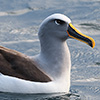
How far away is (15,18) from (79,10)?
2.17m

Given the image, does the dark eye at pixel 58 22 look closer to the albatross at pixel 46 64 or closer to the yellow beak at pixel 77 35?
the albatross at pixel 46 64

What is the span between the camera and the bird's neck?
26.4ft

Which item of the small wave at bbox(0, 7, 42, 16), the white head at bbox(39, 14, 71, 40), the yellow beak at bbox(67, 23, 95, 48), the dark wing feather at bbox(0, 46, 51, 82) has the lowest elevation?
the dark wing feather at bbox(0, 46, 51, 82)

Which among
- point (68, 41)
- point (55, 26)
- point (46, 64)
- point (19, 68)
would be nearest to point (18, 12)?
point (68, 41)

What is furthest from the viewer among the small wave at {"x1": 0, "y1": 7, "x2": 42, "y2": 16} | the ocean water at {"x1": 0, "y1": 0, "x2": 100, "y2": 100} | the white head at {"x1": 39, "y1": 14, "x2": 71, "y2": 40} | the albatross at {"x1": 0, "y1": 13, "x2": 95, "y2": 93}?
the small wave at {"x1": 0, "y1": 7, "x2": 42, "y2": 16}

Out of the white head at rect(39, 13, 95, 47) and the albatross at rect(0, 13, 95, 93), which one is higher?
the white head at rect(39, 13, 95, 47)

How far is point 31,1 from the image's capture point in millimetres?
14273

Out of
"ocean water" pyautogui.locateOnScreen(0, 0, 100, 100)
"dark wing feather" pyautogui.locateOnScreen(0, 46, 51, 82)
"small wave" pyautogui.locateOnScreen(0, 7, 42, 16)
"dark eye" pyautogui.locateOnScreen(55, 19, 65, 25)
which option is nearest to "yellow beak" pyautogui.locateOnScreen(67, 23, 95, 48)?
"dark eye" pyautogui.locateOnScreen(55, 19, 65, 25)

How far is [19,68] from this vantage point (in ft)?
25.5

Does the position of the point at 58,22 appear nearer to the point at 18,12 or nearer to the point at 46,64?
the point at 46,64

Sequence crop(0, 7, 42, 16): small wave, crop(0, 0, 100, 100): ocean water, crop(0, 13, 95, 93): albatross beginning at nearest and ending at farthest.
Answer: crop(0, 13, 95, 93): albatross, crop(0, 0, 100, 100): ocean water, crop(0, 7, 42, 16): small wave

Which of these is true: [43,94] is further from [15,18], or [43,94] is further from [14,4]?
[14,4]

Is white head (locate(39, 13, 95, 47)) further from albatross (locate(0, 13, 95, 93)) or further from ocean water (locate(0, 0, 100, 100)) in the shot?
ocean water (locate(0, 0, 100, 100))

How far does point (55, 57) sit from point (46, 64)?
0.75 feet
